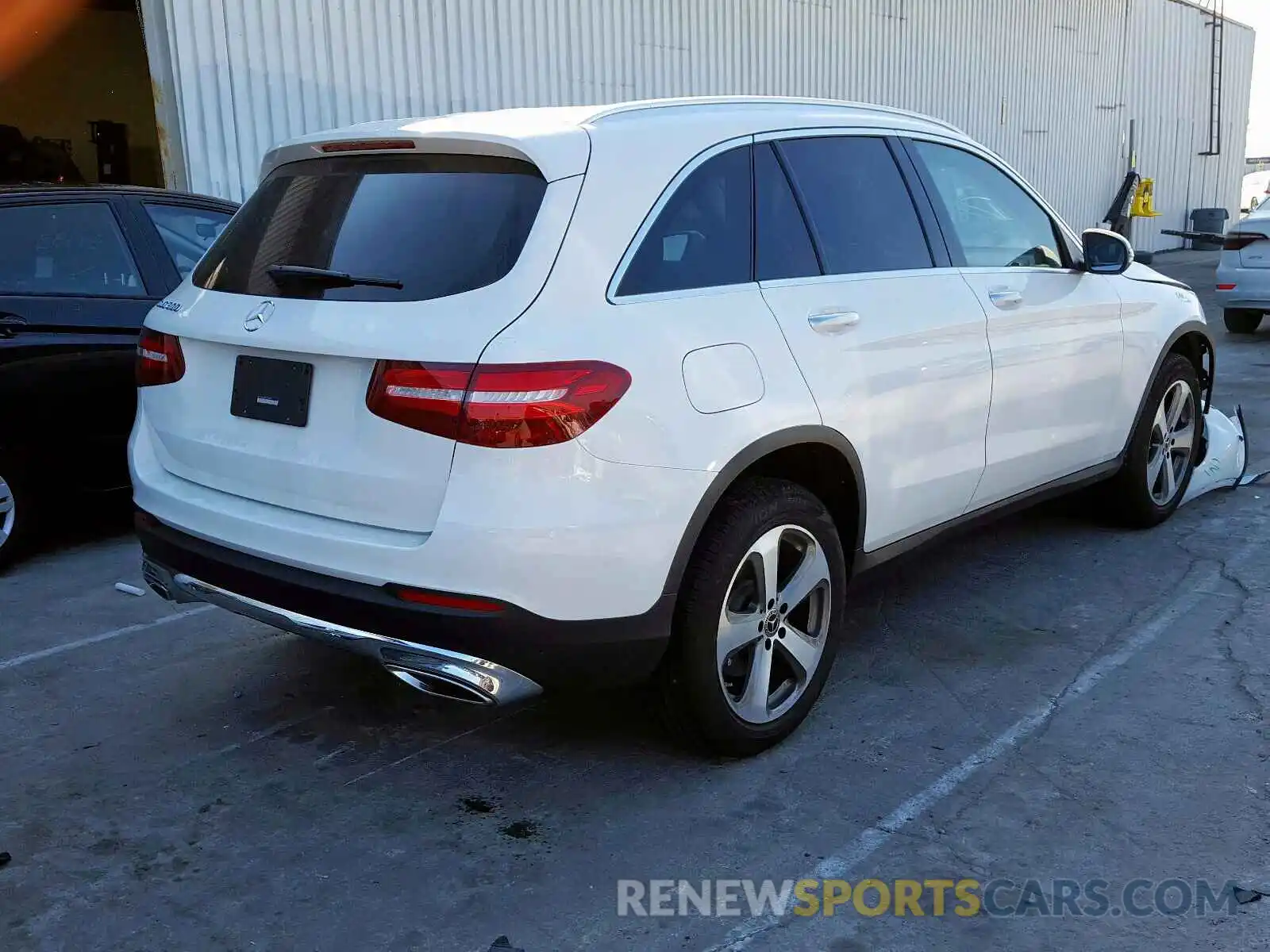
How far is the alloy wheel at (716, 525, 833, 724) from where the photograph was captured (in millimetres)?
3354

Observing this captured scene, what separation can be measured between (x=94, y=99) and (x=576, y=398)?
16.3 meters

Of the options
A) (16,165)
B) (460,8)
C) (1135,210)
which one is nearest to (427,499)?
(460,8)

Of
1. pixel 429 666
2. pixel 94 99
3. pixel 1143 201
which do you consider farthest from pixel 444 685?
pixel 1143 201

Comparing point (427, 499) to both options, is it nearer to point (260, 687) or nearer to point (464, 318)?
point (464, 318)

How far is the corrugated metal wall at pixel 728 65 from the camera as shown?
29.3ft

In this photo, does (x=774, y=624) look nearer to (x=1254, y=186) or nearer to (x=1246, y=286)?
(x=1246, y=286)

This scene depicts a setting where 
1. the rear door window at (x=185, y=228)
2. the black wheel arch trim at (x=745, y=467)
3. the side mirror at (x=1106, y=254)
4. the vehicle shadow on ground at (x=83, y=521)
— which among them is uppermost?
the rear door window at (x=185, y=228)

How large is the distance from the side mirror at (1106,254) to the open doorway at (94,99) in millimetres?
13682

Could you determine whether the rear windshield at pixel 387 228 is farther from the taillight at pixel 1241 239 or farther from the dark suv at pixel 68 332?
the taillight at pixel 1241 239

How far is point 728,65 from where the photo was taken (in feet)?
43.8

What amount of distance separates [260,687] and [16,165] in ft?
39.9

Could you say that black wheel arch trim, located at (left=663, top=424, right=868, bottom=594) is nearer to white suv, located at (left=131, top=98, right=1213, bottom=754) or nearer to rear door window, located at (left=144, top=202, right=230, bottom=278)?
white suv, located at (left=131, top=98, right=1213, bottom=754)

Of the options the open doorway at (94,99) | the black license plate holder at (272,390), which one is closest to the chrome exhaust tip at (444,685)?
the black license plate holder at (272,390)

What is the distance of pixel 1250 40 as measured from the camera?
2645 centimetres
